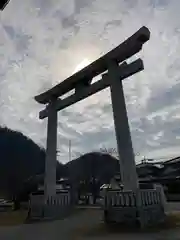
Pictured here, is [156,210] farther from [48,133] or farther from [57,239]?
[48,133]

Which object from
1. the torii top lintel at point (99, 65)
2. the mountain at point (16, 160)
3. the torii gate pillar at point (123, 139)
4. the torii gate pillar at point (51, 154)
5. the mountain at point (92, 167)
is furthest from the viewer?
the mountain at point (92, 167)

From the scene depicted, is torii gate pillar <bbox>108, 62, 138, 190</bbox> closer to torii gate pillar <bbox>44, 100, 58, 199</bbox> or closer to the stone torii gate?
the stone torii gate

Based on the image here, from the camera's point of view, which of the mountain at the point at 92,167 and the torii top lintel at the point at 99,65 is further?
the mountain at the point at 92,167

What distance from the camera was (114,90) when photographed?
887 centimetres

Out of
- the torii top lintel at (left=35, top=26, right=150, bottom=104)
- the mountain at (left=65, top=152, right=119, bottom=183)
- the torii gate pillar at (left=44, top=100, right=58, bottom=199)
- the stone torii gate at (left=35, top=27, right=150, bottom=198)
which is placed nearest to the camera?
the stone torii gate at (left=35, top=27, right=150, bottom=198)

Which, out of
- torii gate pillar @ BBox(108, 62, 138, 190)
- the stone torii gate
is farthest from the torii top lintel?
torii gate pillar @ BBox(108, 62, 138, 190)

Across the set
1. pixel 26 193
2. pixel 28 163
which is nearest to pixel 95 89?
pixel 26 193

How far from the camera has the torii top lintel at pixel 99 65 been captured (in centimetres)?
841

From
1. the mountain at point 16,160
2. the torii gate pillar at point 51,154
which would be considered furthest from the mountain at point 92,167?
the torii gate pillar at point 51,154

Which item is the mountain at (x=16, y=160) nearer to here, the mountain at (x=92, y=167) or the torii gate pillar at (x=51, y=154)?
the mountain at (x=92, y=167)

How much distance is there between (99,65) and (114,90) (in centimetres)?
145

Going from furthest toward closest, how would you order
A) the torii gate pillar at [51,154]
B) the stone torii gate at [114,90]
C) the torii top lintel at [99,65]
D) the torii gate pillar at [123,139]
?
the torii gate pillar at [51,154], the torii top lintel at [99,65], the stone torii gate at [114,90], the torii gate pillar at [123,139]

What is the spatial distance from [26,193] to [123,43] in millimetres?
15377

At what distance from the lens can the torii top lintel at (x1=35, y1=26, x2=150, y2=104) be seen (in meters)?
8.41
